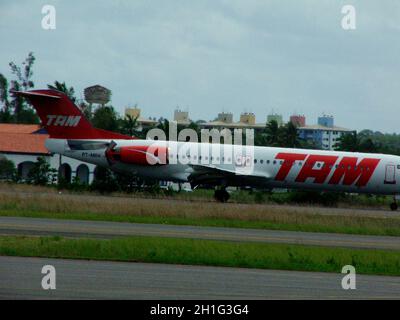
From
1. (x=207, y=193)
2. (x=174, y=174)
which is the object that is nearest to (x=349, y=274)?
(x=174, y=174)

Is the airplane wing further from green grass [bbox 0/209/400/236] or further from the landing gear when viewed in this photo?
green grass [bbox 0/209/400/236]

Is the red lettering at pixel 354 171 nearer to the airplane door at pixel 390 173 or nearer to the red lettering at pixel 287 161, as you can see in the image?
the airplane door at pixel 390 173

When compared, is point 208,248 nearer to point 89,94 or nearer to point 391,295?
point 391,295

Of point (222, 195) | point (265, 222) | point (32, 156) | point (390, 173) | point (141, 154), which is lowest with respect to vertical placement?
point (265, 222)

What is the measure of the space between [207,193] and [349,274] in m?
40.4

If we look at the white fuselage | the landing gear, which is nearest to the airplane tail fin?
the white fuselage

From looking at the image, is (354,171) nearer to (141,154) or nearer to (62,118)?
(141,154)

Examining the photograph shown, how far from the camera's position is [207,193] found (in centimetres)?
6225

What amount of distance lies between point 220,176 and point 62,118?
987cm

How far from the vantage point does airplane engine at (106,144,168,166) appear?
52312 millimetres

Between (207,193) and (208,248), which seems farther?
(207,193)

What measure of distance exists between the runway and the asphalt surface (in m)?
7.22

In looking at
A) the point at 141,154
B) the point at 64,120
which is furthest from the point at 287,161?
the point at 64,120

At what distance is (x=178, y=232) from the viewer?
31438 millimetres
